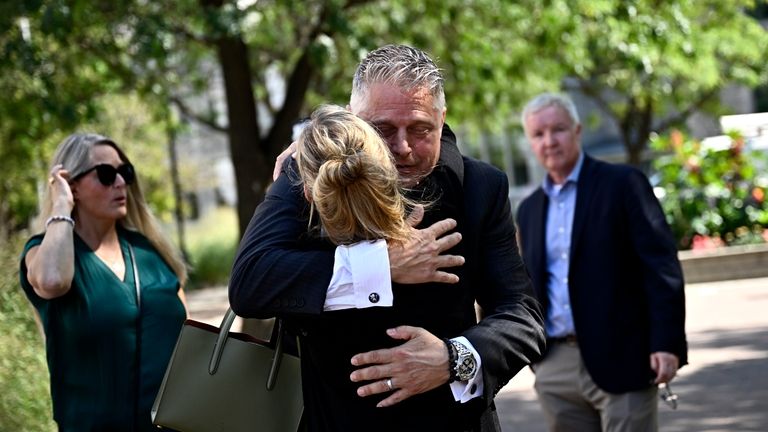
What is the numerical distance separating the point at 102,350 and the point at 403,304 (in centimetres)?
200

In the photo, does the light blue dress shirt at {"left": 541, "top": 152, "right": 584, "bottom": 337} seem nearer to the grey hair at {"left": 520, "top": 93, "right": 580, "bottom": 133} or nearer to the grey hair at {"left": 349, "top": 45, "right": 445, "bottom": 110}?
the grey hair at {"left": 520, "top": 93, "right": 580, "bottom": 133}

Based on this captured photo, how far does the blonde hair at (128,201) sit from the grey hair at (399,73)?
218 centimetres

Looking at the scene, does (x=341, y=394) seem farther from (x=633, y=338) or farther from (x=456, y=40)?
(x=456, y=40)

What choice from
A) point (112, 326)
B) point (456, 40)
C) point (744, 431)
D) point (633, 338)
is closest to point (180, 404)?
point (112, 326)

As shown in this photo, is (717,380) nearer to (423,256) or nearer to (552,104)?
(552,104)

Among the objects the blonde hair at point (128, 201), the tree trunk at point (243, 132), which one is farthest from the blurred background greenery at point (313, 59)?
the blonde hair at point (128, 201)

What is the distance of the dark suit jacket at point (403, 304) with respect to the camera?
281 centimetres

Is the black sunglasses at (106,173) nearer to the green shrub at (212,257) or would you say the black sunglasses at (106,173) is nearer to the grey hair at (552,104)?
the grey hair at (552,104)

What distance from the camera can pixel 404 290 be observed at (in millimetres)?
2861

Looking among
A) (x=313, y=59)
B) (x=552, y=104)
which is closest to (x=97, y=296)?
(x=552, y=104)

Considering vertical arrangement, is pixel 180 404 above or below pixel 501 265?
below

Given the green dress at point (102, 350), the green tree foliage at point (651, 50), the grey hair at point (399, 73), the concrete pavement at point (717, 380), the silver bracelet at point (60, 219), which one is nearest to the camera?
the grey hair at point (399, 73)

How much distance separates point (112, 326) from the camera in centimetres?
455

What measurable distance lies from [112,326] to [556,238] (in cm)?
202
